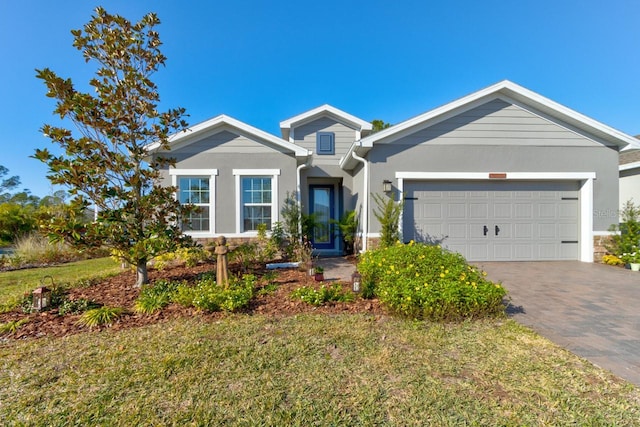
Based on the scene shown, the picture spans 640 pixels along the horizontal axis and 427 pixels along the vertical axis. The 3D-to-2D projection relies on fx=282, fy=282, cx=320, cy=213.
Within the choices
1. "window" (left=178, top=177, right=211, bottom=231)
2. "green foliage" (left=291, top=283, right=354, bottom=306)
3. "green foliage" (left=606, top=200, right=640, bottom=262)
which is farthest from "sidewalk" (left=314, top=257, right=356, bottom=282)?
"green foliage" (left=606, top=200, right=640, bottom=262)

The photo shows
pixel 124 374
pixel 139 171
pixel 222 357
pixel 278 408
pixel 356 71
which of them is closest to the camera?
pixel 278 408

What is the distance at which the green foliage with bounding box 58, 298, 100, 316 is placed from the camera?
402 centimetres

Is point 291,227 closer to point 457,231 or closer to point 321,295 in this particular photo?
point 321,295

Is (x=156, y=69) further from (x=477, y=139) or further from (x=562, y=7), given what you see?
(x=562, y=7)

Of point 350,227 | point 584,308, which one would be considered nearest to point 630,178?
point 584,308

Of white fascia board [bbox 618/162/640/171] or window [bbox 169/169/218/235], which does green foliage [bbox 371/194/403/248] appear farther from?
white fascia board [bbox 618/162/640/171]

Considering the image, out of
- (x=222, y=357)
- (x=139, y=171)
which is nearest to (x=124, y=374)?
(x=222, y=357)

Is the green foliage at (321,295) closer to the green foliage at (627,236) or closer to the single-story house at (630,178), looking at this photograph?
the green foliage at (627,236)

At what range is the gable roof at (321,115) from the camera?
10273mm

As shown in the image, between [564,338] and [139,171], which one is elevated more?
[139,171]

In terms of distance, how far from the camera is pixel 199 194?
8.18 m

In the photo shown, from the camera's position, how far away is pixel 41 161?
424cm

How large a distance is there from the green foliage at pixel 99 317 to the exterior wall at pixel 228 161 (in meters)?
4.36

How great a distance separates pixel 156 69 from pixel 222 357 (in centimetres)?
508
